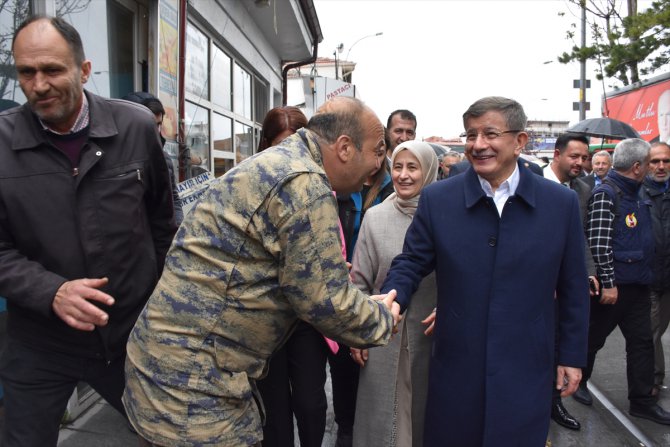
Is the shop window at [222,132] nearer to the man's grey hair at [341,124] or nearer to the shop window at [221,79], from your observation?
the shop window at [221,79]

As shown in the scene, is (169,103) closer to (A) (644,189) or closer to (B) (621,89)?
(A) (644,189)

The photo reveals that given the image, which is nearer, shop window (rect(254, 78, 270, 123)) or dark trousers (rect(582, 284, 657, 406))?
dark trousers (rect(582, 284, 657, 406))

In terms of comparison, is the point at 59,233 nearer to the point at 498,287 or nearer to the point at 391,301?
the point at 391,301

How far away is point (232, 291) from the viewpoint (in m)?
1.50

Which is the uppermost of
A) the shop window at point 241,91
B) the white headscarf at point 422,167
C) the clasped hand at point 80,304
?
the shop window at point 241,91

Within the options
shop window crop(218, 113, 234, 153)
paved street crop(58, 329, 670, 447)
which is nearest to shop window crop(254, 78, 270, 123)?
shop window crop(218, 113, 234, 153)

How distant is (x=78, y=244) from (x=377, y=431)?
1.66m

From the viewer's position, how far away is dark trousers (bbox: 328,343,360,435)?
3.09m

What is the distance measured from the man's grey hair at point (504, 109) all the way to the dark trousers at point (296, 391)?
134 centimetres

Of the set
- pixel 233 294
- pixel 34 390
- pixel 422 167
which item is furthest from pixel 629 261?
pixel 34 390

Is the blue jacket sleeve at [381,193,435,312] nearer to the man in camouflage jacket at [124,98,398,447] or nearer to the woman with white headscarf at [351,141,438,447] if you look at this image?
the woman with white headscarf at [351,141,438,447]

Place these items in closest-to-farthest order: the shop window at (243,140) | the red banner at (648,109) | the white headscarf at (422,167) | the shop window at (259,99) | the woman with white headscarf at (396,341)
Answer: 1. the woman with white headscarf at (396,341)
2. the white headscarf at (422,167)
3. the shop window at (243,140)
4. the shop window at (259,99)
5. the red banner at (648,109)

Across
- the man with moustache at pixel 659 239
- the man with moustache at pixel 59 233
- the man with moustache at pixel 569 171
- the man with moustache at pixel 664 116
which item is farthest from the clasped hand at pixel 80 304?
the man with moustache at pixel 664 116

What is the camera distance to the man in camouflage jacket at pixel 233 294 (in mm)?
1460
